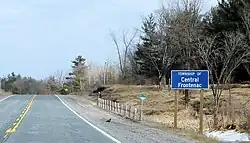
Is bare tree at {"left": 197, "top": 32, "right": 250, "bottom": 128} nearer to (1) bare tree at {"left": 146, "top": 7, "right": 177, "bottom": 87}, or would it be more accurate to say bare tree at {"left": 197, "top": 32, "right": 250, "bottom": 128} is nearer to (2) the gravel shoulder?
(2) the gravel shoulder

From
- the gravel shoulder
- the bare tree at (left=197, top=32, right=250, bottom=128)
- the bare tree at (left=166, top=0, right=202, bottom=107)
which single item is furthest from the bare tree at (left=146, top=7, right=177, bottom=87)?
the gravel shoulder

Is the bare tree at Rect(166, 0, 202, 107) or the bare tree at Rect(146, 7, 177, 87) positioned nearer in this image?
the bare tree at Rect(166, 0, 202, 107)

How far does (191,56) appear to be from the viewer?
51.9 metres

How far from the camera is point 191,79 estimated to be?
2400 cm

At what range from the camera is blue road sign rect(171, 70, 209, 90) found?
23.6 m

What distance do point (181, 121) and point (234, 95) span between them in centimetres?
1087


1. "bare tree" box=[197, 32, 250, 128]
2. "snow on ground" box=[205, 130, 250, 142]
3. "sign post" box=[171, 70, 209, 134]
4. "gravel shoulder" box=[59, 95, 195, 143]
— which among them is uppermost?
"bare tree" box=[197, 32, 250, 128]

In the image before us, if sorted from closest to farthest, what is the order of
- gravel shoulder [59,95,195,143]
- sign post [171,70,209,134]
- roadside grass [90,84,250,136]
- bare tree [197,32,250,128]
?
1. gravel shoulder [59,95,195,143]
2. sign post [171,70,209,134]
3. roadside grass [90,84,250,136]
4. bare tree [197,32,250,128]

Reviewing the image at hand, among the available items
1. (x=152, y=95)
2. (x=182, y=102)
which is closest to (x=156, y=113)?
(x=182, y=102)

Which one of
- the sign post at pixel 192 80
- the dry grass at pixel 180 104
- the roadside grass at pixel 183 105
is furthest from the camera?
the dry grass at pixel 180 104

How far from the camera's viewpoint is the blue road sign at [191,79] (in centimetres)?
2357

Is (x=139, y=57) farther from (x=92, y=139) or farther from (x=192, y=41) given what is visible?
(x=92, y=139)

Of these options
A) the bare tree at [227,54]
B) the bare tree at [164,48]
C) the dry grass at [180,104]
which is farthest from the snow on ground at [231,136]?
the bare tree at [164,48]

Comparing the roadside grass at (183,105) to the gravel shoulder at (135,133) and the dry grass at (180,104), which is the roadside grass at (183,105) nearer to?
the dry grass at (180,104)
